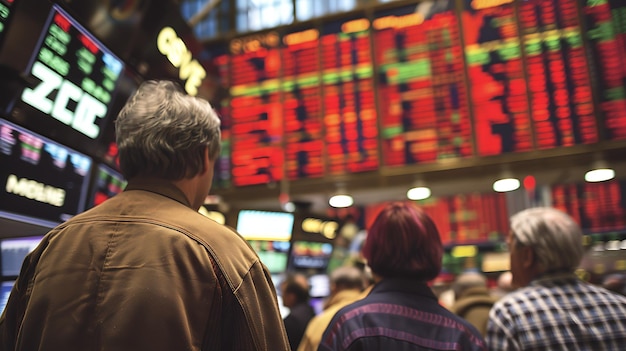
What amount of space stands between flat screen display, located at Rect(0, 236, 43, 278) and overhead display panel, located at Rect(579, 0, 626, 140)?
403 cm

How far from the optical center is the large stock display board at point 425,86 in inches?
170

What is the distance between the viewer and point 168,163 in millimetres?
1311

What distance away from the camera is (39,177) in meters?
2.25

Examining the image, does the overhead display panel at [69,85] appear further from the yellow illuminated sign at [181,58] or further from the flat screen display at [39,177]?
the yellow illuminated sign at [181,58]

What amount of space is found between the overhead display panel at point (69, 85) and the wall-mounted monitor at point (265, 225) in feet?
5.55

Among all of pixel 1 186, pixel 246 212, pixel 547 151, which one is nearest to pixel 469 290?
pixel 547 151

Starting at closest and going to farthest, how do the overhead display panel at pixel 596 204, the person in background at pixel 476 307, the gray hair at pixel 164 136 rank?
the gray hair at pixel 164 136 → the person in background at pixel 476 307 → the overhead display panel at pixel 596 204

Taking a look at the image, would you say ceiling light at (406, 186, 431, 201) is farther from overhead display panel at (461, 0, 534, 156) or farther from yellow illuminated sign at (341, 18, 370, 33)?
yellow illuminated sign at (341, 18, 370, 33)

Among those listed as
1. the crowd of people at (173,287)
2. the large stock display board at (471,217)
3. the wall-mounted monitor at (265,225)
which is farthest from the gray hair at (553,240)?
the large stock display board at (471,217)

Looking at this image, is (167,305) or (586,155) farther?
(586,155)

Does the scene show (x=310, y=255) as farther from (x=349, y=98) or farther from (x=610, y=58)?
(x=610, y=58)

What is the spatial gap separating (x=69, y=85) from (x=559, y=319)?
7.08 feet

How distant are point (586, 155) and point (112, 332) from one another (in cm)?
408

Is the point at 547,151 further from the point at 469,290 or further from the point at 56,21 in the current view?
the point at 56,21
